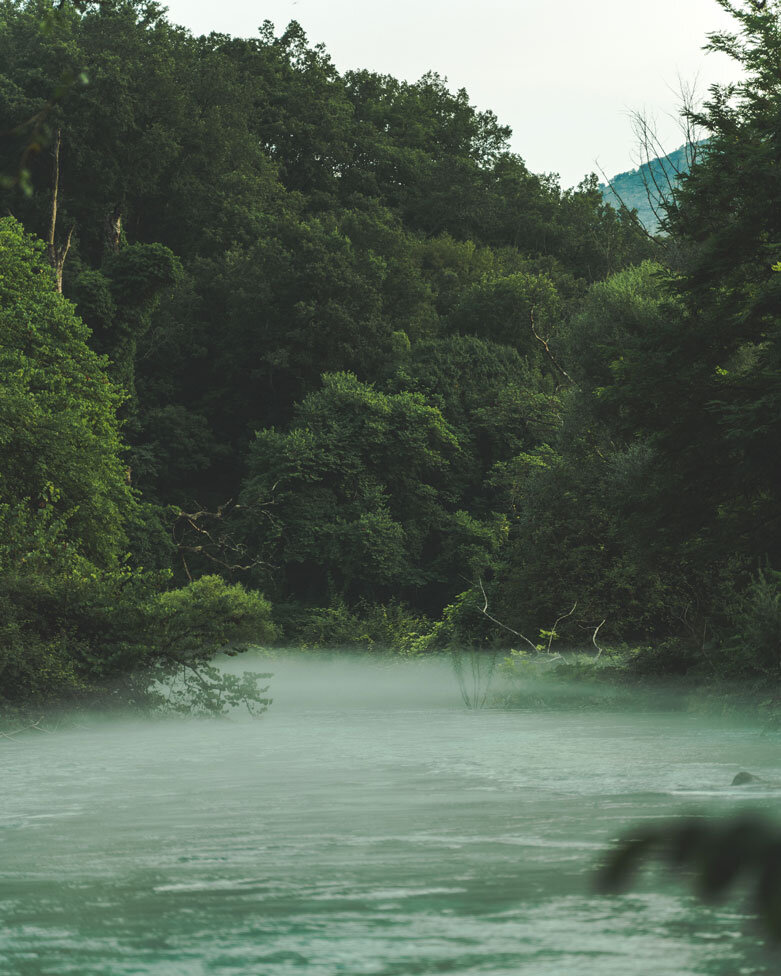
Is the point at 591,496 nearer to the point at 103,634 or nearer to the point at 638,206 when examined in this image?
the point at 103,634

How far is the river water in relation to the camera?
6762mm

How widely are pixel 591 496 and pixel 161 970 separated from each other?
26343 mm

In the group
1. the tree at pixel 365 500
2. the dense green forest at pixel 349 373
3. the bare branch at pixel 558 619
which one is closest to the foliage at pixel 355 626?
the dense green forest at pixel 349 373

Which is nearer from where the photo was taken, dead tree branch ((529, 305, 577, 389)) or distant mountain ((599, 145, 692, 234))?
distant mountain ((599, 145, 692, 234))

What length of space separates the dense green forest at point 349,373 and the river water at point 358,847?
8.63ft

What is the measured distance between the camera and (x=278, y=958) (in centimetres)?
686

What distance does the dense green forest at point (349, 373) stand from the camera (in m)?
22.7

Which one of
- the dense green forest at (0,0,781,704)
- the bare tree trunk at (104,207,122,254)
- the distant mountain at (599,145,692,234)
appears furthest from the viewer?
the bare tree trunk at (104,207,122,254)

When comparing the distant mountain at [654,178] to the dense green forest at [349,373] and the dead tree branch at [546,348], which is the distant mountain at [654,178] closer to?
the dense green forest at [349,373]

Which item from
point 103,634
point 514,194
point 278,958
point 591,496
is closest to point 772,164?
point 591,496

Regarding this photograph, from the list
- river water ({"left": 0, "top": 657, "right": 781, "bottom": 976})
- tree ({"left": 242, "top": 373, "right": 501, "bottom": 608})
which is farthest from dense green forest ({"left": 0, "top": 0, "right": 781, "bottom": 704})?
river water ({"left": 0, "top": 657, "right": 781, "bottom": 976})

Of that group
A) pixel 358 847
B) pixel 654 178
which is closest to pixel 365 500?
pixel 654 178

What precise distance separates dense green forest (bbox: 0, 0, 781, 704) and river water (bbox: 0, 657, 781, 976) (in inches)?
104

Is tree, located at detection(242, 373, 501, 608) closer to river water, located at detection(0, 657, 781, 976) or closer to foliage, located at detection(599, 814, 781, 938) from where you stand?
river water, located at detection(0, 657, 781, 976)
